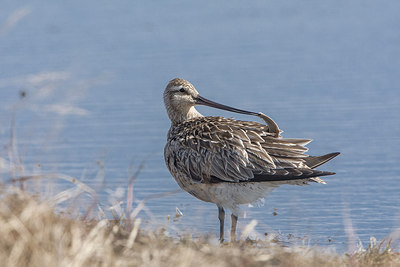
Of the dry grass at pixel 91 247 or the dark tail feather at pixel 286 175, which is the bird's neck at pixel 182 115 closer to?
the dark tail feather at pixel 286 175

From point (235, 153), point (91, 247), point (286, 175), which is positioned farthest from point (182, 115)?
point (91, 247)

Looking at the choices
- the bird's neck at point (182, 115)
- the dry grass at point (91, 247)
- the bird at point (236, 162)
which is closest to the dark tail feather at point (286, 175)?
the bird at point (236, 162)

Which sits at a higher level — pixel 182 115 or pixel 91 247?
pixel 182 115

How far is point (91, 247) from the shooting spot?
4.09 metres

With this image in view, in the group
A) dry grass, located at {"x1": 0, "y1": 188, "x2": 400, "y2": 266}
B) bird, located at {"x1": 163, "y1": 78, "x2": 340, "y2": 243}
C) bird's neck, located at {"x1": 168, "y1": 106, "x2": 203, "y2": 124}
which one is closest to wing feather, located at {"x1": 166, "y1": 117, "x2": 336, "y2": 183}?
bird, located at {"x1": 163, "y1": 78, "x2": 340, "y2": 243}

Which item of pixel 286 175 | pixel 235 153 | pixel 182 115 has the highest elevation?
pixel 182 115

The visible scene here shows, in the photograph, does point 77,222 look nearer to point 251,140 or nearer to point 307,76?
point 251,140

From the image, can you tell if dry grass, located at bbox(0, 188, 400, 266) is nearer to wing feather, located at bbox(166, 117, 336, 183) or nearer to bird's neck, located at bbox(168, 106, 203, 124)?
wing feather, located at bbox(166, 117, 336, 183)

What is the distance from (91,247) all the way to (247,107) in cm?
646

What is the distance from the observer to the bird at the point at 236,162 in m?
6.82

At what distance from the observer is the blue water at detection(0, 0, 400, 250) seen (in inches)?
297

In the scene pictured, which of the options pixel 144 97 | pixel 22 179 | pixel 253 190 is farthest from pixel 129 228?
pixel 144 97

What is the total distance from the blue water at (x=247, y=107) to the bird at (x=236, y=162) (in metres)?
0.30

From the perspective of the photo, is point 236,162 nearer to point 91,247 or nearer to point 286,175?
point 286,175
